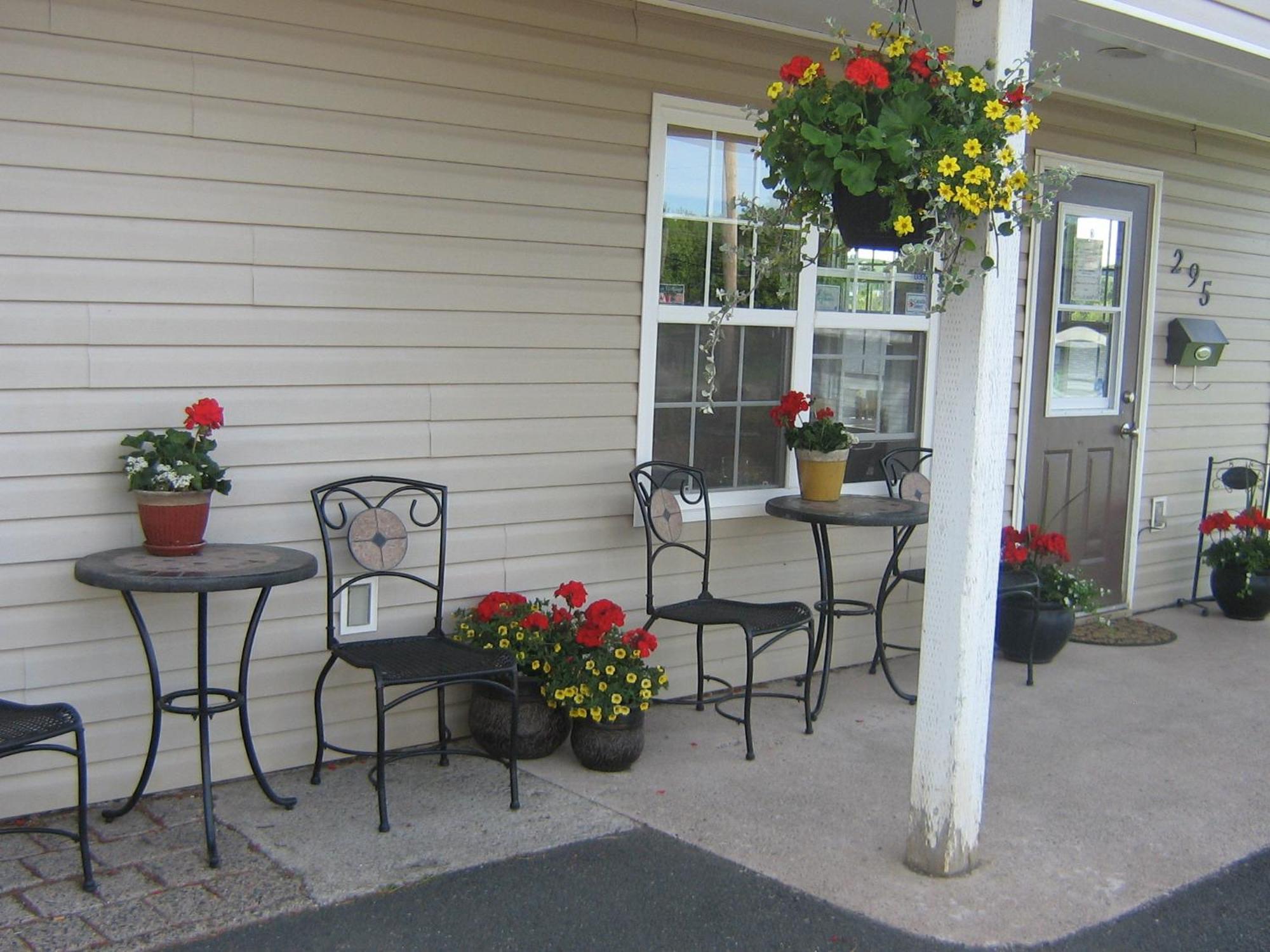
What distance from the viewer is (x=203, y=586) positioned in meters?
2.93

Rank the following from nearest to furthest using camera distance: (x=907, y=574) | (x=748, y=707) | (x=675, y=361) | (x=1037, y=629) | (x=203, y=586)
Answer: (x=203, y=586) < (x=748, y=707) < (x=675, y=361) < (x=907, y=574) < (x=1037, y=629)

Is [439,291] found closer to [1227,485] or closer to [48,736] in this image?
[48,736]

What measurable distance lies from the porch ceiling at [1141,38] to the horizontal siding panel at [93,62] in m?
1.57

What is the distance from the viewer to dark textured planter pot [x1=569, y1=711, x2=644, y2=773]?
374 centimetres

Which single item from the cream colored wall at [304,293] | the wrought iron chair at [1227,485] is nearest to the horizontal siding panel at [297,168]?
the cream colored wall at [304,293]

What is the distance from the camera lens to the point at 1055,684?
5.00 metres

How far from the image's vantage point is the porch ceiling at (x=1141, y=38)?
12.5 feet

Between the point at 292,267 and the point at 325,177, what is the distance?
0.89 ft

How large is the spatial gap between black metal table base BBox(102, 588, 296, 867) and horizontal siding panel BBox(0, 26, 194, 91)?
128 cm

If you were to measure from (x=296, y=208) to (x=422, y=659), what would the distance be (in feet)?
4.20

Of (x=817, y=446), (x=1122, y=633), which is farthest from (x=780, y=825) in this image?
(x=1122, y=633)

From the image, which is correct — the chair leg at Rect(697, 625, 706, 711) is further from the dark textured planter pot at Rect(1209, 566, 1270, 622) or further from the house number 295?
the house number 295

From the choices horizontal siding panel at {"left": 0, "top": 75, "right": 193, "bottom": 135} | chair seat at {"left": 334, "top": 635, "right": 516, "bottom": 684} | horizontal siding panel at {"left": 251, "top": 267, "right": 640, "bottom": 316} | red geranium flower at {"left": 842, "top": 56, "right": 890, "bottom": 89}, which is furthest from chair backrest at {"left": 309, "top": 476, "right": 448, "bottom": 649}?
red geranium flower at {"left": 842, "top": 56, "right": 890, "bottom": 89}

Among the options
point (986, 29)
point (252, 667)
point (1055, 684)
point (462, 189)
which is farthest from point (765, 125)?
point (1055, 684)
